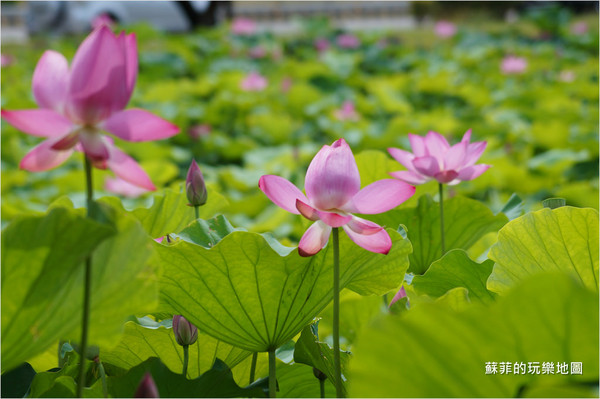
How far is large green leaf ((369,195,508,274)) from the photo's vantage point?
807mm

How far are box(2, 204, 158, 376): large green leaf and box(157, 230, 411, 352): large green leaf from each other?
0.39ft

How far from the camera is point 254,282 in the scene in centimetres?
55

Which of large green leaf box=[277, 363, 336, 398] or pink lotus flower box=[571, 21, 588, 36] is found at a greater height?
pink lotus flower box=[571, 21, 588, 36]

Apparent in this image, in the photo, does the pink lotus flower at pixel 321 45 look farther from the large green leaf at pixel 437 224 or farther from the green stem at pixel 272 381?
the green stem at pixel 272 381

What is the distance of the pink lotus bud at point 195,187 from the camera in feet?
2.37

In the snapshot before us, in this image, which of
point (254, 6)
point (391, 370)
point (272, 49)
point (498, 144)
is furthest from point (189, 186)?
point (254, 6)

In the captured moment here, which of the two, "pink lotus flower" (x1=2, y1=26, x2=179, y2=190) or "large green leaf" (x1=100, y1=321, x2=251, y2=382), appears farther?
"large green leaf" (x1=100, y1=321, x2=251, y2=382)

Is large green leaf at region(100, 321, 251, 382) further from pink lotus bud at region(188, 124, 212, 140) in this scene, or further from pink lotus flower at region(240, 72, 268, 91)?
pink lotus flower at region(240, 72, 268, 91)

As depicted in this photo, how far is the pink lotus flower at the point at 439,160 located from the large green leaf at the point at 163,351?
0.89 feet

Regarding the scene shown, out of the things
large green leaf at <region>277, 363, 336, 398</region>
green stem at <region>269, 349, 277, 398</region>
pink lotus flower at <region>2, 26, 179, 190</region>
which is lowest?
large green leaf at <region>277, 363, 336, 398</region>

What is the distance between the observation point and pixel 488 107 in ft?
11.0

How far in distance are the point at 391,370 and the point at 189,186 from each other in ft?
1.44

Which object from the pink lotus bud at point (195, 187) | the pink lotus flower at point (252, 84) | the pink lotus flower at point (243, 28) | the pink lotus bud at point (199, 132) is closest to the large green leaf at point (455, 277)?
the pink lotus bud at point (195, 187)

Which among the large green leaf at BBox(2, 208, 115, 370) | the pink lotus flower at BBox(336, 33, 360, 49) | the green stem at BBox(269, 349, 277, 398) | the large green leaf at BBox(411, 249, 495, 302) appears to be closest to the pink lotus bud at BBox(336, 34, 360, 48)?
the pink lotus flower at BBox(336, 33, 360, 49)
